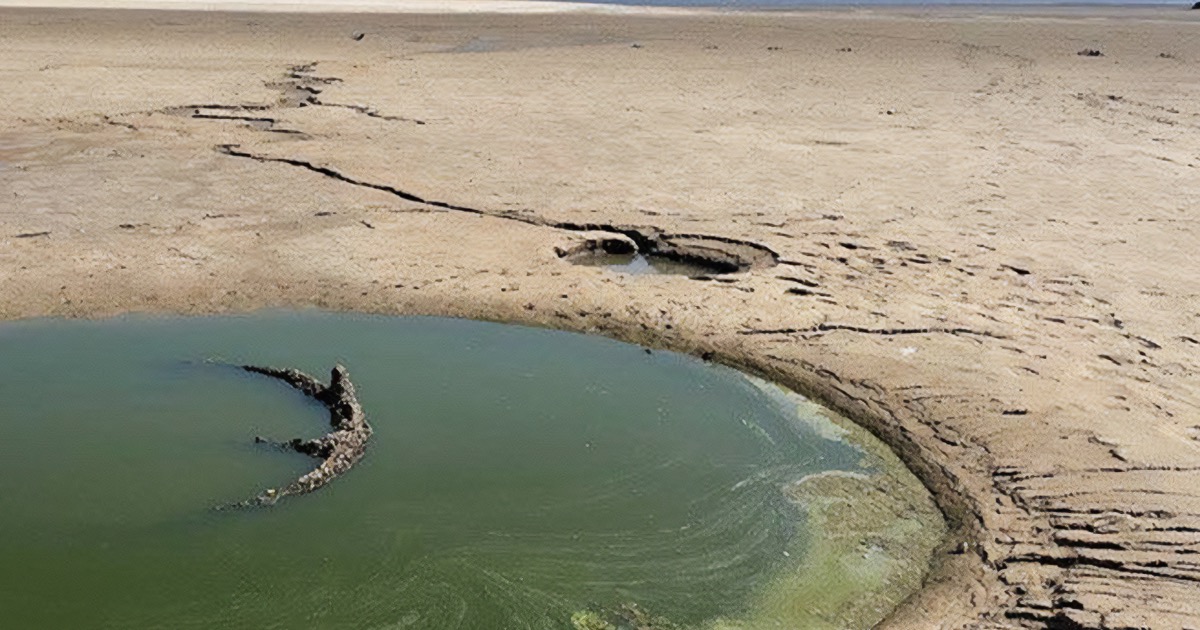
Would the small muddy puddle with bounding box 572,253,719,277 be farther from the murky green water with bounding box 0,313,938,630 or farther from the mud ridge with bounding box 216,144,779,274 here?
the murky green water with bounding box 0,313,938,630

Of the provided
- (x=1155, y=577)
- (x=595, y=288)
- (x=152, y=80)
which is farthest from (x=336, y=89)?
(x=1155, y=577)

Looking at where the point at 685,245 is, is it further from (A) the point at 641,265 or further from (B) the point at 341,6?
(B) the point at 341,6

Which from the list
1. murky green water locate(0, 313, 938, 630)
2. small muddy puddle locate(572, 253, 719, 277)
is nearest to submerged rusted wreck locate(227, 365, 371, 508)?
murky green water locate(0, 313, 938, 630)

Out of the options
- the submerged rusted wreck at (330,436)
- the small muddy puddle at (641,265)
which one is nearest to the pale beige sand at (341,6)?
the small muddy puddle at (641,265)

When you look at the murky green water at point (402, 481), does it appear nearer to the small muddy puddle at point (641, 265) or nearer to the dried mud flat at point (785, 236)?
the dried mud flat at point (785, 236)

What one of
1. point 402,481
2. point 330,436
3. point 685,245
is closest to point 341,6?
point 685,245

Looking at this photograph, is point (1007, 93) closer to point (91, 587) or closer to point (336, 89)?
point (336, 89)
